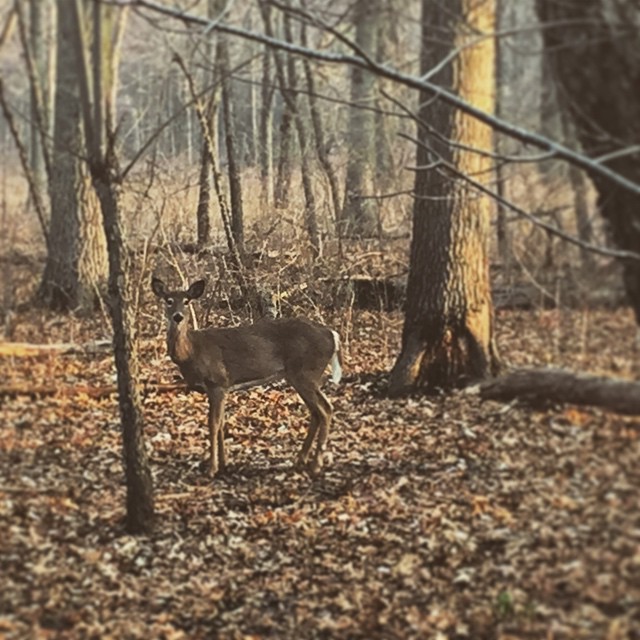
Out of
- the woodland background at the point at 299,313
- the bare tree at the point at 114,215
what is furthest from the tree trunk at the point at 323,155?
the bare tree at the point at 114,215

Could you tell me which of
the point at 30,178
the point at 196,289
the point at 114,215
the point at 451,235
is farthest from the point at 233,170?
the point at 451,235

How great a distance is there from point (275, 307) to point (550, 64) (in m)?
2.15

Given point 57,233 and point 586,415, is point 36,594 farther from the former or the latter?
point 586,415

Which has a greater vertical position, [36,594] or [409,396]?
[409,396]

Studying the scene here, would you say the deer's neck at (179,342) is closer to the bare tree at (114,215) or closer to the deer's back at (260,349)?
the deer's back at (260,349)

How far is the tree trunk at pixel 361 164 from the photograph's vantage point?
4.96 meters

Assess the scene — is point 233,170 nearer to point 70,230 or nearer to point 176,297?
point 176,297

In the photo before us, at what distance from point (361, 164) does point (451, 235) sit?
25.1 inches

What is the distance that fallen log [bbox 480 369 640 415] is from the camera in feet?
13.2

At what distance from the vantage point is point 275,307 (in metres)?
5.59

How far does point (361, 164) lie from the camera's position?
17.0ft

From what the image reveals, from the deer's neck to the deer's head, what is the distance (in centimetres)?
3

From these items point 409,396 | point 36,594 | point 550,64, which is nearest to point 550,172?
point 550,64

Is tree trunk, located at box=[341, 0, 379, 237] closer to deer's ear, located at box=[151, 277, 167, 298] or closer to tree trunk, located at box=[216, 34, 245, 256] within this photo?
tree trunk, located at box=[216, 34, 245, 256]
